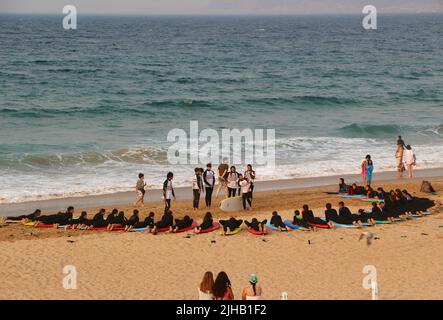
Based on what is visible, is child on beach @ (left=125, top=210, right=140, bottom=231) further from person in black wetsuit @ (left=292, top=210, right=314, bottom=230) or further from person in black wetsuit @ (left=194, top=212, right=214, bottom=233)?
person in black wetsuit @ (left=292, top=210, right=314, bottom=230)

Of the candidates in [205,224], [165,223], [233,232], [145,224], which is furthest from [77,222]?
[233,232]

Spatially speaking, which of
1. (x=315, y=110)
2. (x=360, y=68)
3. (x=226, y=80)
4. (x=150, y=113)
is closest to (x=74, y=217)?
(x=150, y=113)

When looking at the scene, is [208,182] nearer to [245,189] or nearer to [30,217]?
[245,189]

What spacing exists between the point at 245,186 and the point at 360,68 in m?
50.2

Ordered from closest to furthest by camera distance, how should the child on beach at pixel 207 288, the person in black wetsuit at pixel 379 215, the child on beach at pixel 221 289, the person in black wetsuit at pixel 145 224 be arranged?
the child on beach at pixel 221 289 < the child on beach at pixel 207 288 < the person in black wetsuit at pixel 145 224 < the person in black wetsuit at pixel 379 215

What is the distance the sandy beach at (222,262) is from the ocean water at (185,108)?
656cm

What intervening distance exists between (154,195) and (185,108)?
20824mm

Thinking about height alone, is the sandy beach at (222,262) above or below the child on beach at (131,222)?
below

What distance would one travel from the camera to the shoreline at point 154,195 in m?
21.0

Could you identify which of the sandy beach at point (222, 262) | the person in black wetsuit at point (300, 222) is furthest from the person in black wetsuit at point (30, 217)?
the person in black wetsuit at point (300, 222)

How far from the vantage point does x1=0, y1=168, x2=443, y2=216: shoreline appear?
69.1 feet

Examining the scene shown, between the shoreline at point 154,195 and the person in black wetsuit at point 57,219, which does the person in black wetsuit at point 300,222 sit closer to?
the shoreline at point 154,195

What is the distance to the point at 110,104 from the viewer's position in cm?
4259
